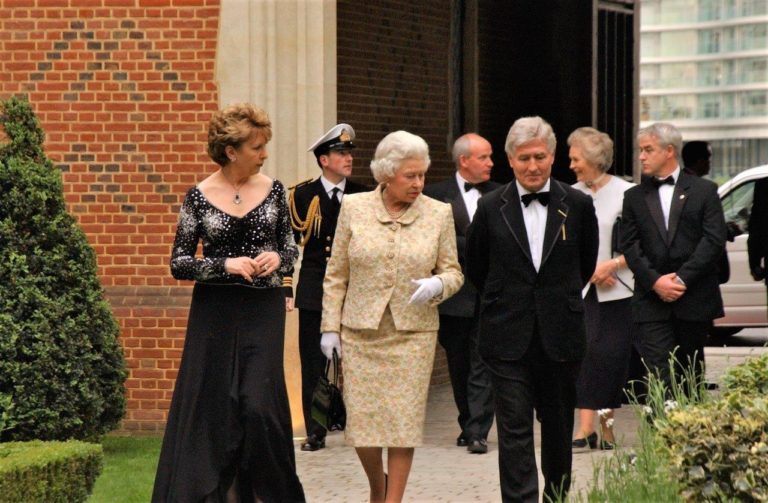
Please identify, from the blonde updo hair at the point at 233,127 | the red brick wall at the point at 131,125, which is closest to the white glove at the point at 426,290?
the blonde updo hair at the point at 233,127

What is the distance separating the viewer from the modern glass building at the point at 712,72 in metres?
107

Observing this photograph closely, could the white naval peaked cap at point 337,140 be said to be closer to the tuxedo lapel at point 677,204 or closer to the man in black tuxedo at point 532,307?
the tuxedo lapel at point 677,204

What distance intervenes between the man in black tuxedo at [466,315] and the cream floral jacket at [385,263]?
8.78ft

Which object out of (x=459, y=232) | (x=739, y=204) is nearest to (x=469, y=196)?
(x=459, y=232)

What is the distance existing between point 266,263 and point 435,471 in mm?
2716

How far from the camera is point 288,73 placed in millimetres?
10938

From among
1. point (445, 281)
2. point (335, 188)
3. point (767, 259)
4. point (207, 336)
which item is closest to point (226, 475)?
point (207, 336)

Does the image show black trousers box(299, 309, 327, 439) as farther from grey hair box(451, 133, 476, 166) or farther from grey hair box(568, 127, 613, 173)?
grey hair box(568, 127, 613, 173)

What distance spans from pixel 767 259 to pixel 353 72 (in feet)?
12.4

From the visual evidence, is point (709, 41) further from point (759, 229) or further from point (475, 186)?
point (475, 186)

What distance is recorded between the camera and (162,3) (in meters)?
11.2

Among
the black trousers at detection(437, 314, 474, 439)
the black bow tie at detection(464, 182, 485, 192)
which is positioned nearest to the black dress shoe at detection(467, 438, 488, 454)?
the black trousers at detection(437, 314, 474, 439)

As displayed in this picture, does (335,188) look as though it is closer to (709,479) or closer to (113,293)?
(113,293)

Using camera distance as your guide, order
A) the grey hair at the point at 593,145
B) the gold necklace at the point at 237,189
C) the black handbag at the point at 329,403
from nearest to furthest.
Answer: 1. the gold necklace at the point at 237,189
2. the black handbag at the point at 329,403
3. the grey hair at the point at 593,145
